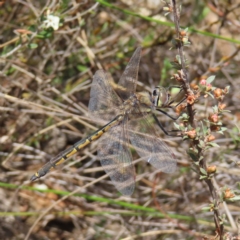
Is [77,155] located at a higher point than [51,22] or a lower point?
lower

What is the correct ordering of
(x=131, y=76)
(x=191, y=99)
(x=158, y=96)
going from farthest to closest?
(x=131, y=76) → (x=158, y=96) → (x=191, y=99)

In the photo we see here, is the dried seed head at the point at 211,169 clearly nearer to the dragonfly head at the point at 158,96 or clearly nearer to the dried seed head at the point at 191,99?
the dried seed head at the point at 191,99

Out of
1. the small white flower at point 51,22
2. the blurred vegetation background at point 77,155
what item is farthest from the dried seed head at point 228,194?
the small white flower at point 51,22

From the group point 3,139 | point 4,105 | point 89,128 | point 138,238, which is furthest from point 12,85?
point 138,238

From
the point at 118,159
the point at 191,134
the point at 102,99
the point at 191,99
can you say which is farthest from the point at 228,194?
the point at 102,99

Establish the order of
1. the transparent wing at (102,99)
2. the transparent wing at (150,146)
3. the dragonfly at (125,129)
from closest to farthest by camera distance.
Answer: the transparent wing at (150,146) < the dragonfly at (125,129) < the transparent wing at (102,99)

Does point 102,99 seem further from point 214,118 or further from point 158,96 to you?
point 214,118
